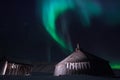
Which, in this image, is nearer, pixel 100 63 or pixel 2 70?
pixel 100 63

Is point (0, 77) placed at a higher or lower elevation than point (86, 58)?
lower

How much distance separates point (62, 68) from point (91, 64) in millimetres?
6647

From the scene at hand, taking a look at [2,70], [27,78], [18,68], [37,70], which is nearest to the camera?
[27,78]

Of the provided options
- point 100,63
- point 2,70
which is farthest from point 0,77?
point 2,70

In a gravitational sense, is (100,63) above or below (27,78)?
above

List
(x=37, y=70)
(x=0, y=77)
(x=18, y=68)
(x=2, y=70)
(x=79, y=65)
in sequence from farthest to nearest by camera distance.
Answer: (x=37, y=70) < (x=18, y=68) < (x=2, y=70) < (x=79, y=65) < (x=0, y=77)

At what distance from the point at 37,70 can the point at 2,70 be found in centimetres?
1493

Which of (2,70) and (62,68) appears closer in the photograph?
(62,68)

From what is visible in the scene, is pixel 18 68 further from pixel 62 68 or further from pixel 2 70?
pixel 62 68

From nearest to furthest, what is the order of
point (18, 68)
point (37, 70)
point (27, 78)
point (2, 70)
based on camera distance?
point (27, 78) → point (2, 70) → point (18, 68) → point (37, 70)

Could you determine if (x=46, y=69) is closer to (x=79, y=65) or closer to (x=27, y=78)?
(x=79, y=65)

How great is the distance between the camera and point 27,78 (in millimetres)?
12062

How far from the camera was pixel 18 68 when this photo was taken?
163 feet

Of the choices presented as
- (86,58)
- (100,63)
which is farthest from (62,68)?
(100,63)
